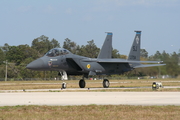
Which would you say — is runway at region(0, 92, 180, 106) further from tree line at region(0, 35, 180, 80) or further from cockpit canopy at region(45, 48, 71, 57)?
tree line at region(0, 35, 180, 80)

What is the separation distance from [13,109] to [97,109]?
10.3ft

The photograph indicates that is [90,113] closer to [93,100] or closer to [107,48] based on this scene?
[93,100]

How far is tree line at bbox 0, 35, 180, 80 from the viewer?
44.1 meters

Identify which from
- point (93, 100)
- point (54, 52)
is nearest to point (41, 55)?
point (54, 52)

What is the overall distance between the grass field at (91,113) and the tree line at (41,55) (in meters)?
30.4

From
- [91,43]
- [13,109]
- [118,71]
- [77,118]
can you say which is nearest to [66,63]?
[118,71]

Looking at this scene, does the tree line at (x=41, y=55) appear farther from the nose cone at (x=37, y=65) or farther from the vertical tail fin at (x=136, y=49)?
the nose cone at (x=37, y=65)

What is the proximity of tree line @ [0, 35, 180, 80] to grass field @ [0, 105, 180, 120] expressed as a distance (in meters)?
30.4

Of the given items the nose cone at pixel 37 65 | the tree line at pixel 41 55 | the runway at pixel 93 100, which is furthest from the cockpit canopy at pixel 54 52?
the tree line at pixel 41 55

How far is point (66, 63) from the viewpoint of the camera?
3112 centimetres

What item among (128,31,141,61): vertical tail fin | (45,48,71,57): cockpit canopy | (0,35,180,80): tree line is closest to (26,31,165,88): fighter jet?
(45,48,71,57): cockpit canopy

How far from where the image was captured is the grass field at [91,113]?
11.5 metres

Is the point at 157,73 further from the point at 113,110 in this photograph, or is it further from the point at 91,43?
the point at 91,43

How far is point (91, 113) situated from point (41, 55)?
301 feet
